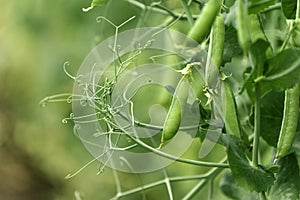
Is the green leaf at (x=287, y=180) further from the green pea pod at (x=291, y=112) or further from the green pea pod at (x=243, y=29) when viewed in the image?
the green pea pod at (x=243, y=29)

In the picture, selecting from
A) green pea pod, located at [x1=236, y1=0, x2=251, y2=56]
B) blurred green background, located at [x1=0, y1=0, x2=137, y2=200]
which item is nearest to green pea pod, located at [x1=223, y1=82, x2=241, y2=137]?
green pea pod, located at [x1=236, y1=0, x2=251, y2=56]

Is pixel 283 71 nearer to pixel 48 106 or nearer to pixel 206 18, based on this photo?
pixel 206 18

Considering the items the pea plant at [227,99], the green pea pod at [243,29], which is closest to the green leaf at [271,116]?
the pea plant at [227,99]

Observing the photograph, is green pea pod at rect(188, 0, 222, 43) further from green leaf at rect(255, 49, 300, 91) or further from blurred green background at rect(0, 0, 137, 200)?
blurred green background at rect(0, 0, 137, 200)

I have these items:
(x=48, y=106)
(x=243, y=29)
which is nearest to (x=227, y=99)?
(x=243, y=29)

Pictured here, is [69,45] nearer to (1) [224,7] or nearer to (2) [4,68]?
(2) [4,68]

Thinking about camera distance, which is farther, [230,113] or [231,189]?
[231,189]

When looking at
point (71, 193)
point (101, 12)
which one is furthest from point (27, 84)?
point (101, 12)
